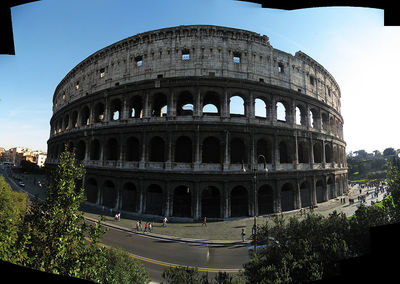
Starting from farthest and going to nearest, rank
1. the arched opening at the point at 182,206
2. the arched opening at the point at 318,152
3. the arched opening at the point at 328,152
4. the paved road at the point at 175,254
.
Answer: the arched opening at the point at 328,152, the arched opening at the point at 318,152, the arched opening at the point at 182,206, the paved road at the point at 175,254

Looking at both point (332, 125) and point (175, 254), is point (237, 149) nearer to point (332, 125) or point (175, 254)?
point (175, 254)

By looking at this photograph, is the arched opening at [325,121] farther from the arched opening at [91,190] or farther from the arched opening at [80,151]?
the arched opening at [80,151]

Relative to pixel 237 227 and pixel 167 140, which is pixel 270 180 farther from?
pixel 167 140

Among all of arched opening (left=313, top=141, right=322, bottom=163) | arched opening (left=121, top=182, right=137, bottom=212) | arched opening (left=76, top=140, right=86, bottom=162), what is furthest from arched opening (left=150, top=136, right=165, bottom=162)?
arched opening (left=313, top=141, right=322, bottom=163)

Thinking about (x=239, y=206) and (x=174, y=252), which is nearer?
(x=174, y=252)

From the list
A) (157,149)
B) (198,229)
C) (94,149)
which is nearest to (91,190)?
(94,149)

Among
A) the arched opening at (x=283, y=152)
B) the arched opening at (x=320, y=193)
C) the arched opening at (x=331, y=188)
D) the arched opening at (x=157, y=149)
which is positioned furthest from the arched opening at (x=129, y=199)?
the arched opening at (x=331, y=188)
